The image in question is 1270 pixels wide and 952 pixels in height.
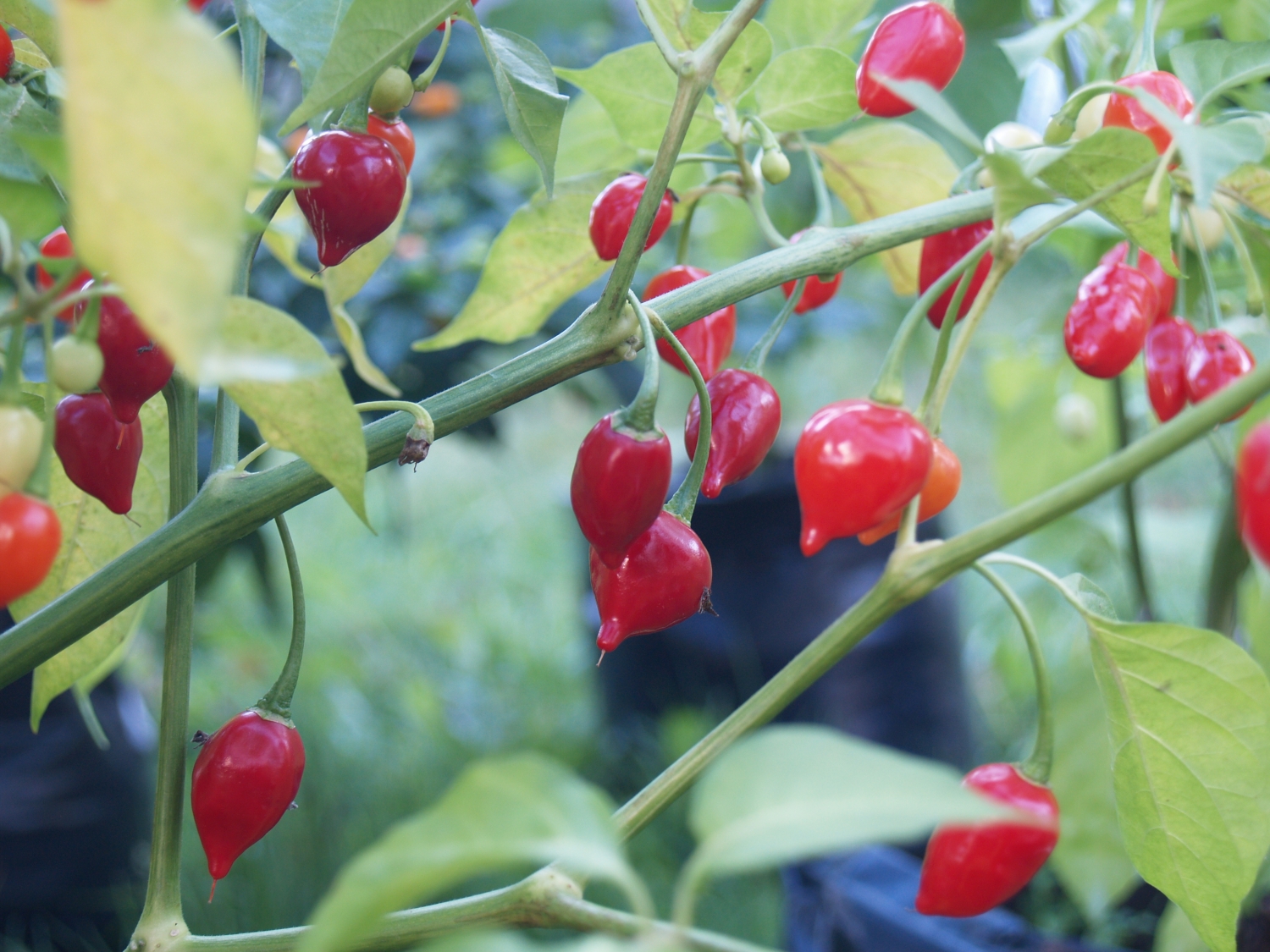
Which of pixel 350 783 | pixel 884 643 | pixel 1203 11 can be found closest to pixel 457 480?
pixel 350 783

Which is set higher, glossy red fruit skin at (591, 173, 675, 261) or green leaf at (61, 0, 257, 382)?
green leaf at (61, 0, 257, 382)

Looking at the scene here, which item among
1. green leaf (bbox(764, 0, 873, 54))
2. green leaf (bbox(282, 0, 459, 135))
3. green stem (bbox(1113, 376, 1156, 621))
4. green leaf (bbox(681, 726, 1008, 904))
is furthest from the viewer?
green stem (bbox(1113, 376, 1156, 621))

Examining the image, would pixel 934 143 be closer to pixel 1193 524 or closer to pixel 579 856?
pixel 579 856

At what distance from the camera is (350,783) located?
4.89ft

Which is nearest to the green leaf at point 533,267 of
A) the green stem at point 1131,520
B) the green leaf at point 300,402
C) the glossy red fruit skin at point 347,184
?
the glossy red fruit skin at point 347,184

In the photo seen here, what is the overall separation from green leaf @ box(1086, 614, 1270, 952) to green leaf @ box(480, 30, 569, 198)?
237 millimetres

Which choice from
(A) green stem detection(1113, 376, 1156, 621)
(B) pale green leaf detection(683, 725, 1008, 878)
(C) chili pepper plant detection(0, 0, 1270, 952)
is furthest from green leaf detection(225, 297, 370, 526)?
(A) green stem detection(1113, 376, 1156, 621)

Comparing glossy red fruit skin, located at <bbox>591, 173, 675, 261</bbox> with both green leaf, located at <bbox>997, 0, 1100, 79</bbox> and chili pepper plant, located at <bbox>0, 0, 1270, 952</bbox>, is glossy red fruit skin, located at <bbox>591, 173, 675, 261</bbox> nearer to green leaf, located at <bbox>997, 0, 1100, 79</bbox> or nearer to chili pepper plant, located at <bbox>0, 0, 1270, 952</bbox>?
chili pepper plant, located at <bbox>0, 0, 1270, 952</bbox>

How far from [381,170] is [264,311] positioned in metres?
0.12

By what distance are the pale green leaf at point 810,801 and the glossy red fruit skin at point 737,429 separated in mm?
188

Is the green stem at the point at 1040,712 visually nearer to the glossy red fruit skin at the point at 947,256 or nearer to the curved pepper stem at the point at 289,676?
the glossy red fruit skin at the point at 947,256

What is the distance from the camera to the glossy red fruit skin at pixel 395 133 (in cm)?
40

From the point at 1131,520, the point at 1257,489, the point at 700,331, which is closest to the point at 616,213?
the point at 700,331

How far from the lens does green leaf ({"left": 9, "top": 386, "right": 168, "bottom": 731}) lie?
16.6 inches
